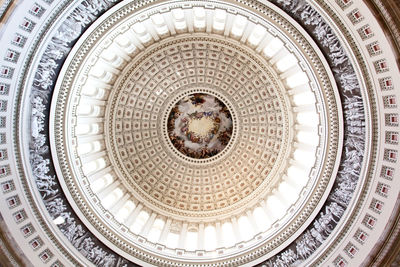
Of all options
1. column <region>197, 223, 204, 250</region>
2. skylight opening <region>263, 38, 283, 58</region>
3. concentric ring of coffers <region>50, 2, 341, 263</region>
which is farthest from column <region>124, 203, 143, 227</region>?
skylight opening <region>263, 38, 283, 58</region>

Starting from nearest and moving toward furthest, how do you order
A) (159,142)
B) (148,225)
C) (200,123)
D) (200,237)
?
(200,237), (148,225), (200,123), (159,142)

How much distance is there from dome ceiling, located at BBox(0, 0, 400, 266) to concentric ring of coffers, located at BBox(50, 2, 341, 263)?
104 mm

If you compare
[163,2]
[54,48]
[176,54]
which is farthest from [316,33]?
[54,48]

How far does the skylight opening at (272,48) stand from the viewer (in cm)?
1741

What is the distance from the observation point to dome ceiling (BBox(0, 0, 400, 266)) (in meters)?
13.3

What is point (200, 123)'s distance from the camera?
75.9ft

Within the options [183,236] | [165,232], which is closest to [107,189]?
[165,232]

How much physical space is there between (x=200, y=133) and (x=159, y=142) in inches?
132

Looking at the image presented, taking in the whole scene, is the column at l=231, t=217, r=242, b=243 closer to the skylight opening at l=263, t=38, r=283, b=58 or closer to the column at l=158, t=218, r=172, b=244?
the column at l=158, t=218, r=172, b=244

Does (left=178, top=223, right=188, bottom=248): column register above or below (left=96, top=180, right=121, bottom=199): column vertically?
Answer: below

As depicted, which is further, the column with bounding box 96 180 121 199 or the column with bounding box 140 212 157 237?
the column with bounding box 140 212 157 237

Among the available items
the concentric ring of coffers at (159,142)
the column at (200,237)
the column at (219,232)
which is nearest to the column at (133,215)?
the concentric ring of coffers at (159,142)

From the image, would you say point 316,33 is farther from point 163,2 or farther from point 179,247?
point 179,247

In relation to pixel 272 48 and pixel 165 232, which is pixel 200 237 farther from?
pixel 272 48
